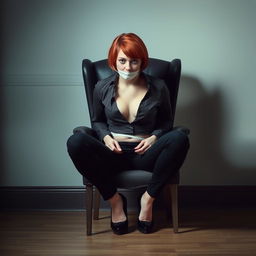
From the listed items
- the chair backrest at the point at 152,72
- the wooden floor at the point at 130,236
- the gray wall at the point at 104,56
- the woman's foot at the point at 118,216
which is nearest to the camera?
the wooden floor at the point at 130,236

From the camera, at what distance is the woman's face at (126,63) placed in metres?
2.24

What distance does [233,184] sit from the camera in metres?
2.81

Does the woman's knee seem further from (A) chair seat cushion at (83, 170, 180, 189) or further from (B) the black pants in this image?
(A) chair seat cushion at (83, 170, 180, 189)

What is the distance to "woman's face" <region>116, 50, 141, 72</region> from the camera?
2240mm

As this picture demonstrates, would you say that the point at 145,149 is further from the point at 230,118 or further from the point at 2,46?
the point at 2,46

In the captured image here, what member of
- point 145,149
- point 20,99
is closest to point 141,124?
point 145,149

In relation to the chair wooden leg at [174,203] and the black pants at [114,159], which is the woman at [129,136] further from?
the chair wooden leg at [174,203]

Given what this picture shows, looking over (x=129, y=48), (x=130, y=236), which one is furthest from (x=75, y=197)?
(x=129, y=48)

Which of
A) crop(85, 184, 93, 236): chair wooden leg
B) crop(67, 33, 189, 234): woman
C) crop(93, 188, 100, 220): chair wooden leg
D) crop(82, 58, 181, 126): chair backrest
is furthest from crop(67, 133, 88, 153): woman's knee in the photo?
crop(93, 188, 100, 220): chair wooden leg

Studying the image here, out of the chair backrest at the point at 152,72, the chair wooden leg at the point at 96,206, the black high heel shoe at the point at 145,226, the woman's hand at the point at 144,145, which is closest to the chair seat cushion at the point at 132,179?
the woman's hand at the point at 144,145

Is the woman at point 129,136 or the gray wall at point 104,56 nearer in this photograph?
the woman at point 129,136

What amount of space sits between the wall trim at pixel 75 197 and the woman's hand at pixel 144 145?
1.96ft

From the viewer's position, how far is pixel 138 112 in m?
2.31

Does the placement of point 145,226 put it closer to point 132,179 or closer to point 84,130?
point 132,179
